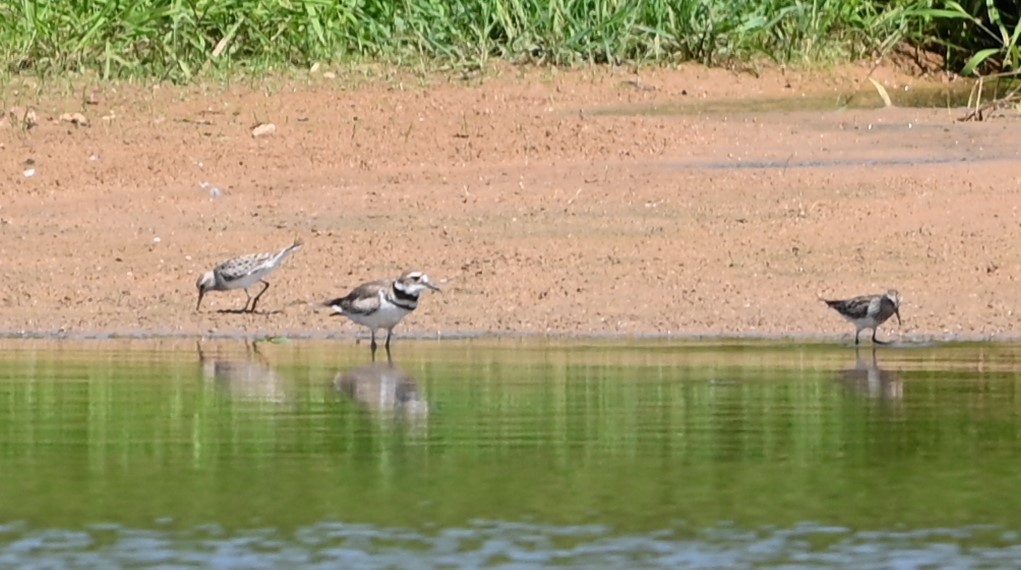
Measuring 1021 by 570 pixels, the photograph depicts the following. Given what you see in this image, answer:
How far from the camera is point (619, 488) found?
8086 millimetres

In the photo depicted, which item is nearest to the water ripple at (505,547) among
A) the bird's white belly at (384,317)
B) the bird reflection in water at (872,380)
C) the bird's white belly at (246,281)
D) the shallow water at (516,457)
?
the shallow water at (516,457)

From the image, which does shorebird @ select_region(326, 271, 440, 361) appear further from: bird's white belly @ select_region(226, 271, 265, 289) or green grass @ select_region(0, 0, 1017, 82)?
green grass @ select_region(0, 0, 1017, 82)

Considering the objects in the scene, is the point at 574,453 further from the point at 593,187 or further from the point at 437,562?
the point at 593,187

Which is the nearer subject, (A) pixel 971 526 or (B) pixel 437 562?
(B) pixel 437 562

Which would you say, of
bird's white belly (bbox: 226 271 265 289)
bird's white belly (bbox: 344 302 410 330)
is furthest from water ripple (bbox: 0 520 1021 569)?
bird's white belly (bbox: 226 271 265 289)

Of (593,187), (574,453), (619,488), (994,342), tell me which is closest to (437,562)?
(619,488)

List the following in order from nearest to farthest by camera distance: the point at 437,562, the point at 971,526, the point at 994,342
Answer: the point at 437,562
the point at 971,526
the point at 994,342

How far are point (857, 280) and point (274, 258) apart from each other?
10.5 feet

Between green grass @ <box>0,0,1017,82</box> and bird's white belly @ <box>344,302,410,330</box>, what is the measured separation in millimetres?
7813

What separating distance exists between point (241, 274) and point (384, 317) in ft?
4.43

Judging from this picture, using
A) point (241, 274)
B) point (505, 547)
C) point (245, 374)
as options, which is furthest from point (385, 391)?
point (505, 547)

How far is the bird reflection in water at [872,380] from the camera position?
10.4 m

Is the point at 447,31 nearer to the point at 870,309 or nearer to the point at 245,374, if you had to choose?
the point at 870,309

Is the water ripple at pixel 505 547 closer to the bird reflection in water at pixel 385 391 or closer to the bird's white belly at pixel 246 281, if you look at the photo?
the bird reflection in water at pixel 385 391
